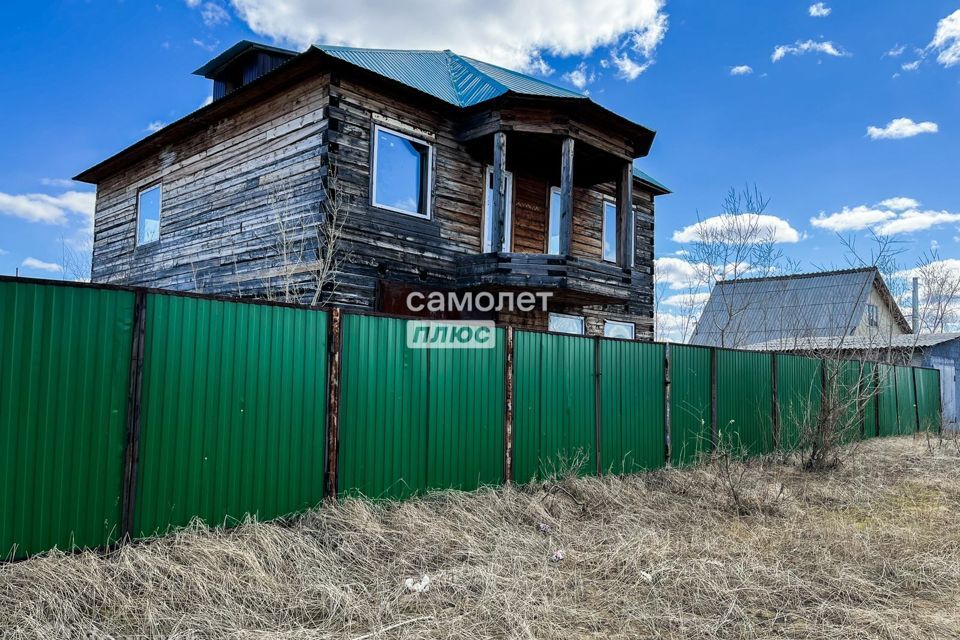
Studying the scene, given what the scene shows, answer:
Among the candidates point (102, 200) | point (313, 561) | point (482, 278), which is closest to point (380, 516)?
point (313, 561)

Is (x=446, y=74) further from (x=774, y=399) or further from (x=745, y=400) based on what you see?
(x=774, y=399)

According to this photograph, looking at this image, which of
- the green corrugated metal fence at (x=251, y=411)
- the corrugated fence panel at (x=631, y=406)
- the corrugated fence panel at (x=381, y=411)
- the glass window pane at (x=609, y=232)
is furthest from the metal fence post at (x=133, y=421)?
the glass window pane at (x=609, y=232)

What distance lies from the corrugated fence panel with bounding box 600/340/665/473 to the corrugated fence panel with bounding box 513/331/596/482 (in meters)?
0.26

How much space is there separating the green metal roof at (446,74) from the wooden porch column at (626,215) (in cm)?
173

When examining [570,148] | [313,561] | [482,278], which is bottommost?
[313,561]

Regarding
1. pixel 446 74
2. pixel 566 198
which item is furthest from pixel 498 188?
pixel 446 74

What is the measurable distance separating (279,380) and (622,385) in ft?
14.5

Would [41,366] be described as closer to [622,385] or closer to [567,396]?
[567,396]

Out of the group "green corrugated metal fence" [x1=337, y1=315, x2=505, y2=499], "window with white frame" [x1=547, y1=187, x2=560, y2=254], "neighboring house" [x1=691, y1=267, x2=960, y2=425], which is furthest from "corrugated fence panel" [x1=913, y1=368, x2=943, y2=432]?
"green corrugated metal fence" [x1=337, y1=315, x2=505, y2=499]

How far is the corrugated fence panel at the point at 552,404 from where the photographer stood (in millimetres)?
6844

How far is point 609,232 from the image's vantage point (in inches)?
568

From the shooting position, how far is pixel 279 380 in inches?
199

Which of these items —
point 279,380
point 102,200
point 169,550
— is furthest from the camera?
point 102,200

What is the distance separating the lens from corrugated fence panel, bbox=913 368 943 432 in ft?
53.2
